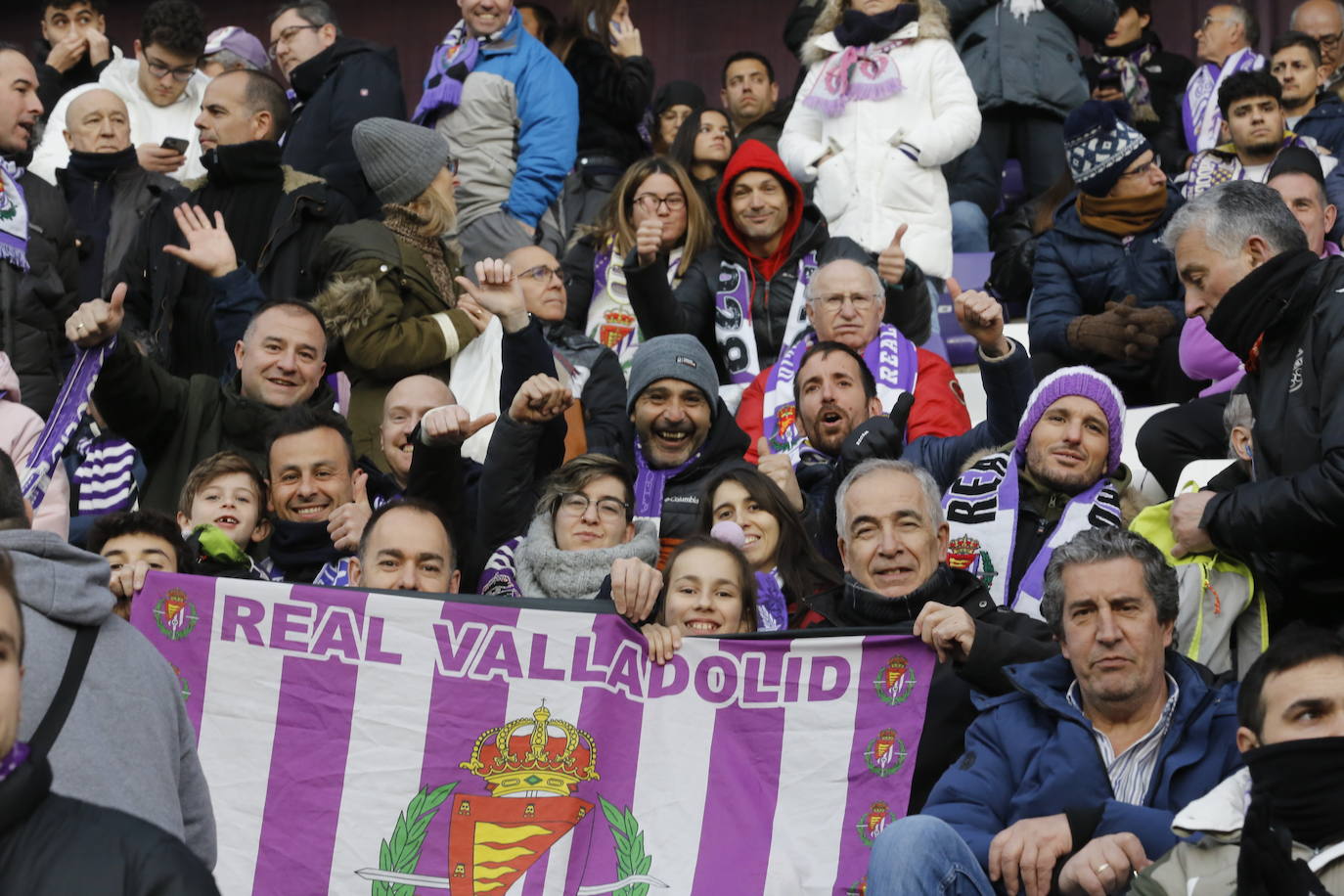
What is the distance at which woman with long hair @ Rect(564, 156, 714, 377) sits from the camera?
9.14 meters

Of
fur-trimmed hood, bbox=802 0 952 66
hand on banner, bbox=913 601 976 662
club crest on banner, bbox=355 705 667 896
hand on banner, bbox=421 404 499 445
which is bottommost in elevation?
club crest on banner, bbox=355 705 667 896

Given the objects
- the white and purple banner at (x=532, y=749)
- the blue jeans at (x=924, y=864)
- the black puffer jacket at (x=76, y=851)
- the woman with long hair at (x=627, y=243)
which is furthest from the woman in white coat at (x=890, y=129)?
the black puffer jacket at (x=76, y=851)

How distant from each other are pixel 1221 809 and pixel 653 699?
1778 millimetres

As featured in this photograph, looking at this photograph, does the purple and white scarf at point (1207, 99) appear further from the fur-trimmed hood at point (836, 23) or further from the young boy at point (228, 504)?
the young boy at point (228, 504)

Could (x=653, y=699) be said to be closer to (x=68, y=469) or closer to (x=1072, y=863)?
(x=1072, y=863)

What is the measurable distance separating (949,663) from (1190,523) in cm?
80

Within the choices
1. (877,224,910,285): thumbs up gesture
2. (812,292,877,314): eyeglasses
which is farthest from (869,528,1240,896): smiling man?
(877,224,910,285): thumbs up gesture

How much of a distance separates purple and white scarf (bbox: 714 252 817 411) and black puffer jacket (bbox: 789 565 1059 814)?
8.92 feet

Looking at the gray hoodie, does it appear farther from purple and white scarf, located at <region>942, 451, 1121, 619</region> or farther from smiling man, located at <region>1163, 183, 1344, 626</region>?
purple and white scarf, located at <region>942, 451, 1121, 619</region>

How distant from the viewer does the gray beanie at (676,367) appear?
7.49 metres

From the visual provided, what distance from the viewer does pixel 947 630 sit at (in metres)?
5.50

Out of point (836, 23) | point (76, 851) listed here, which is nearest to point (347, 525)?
point (76, 851)

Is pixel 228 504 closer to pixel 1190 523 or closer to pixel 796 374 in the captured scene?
pixel 796 374

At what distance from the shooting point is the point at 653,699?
570 cm
